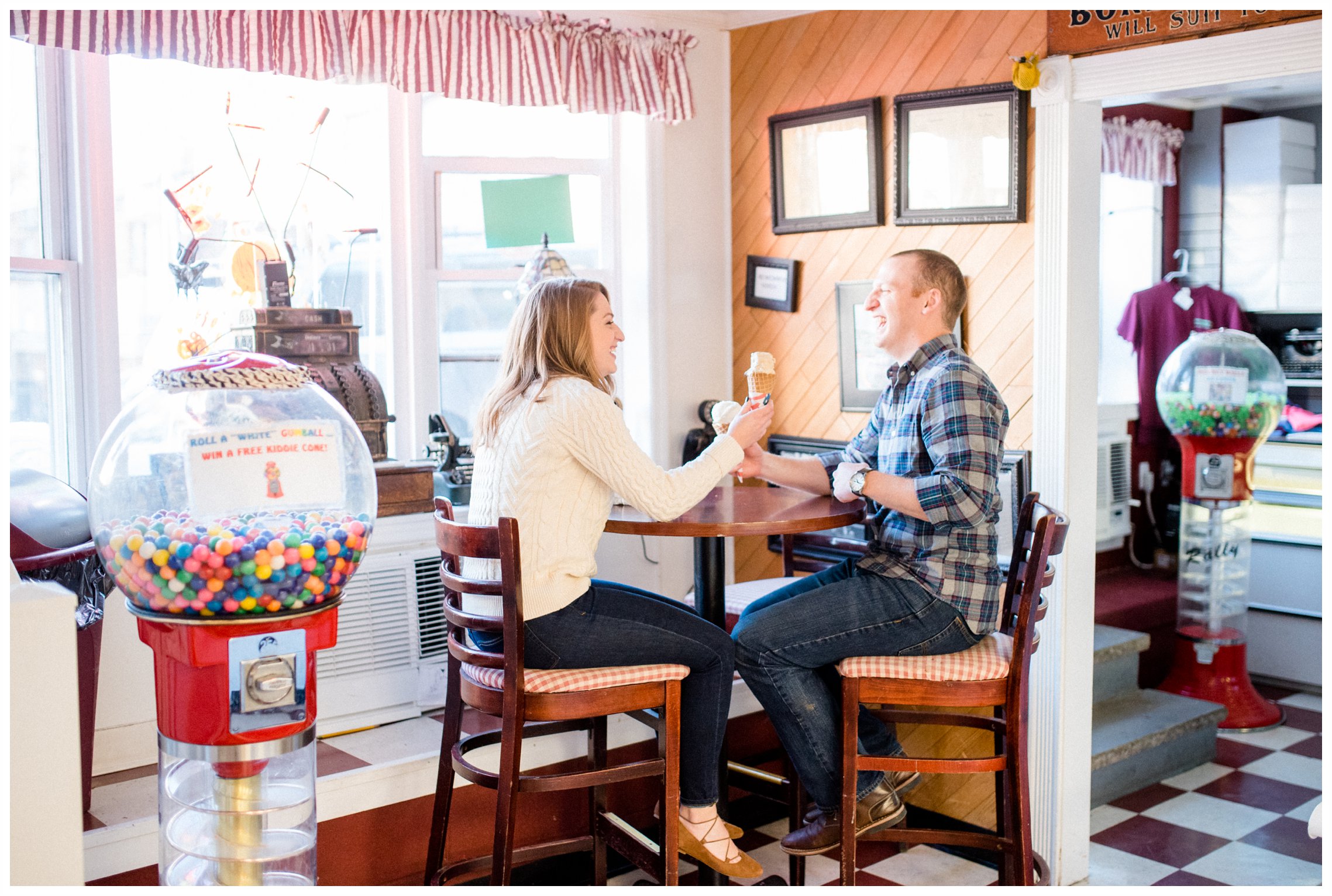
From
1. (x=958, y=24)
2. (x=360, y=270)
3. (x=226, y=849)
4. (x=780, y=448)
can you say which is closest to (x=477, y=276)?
(x=360, y=270)

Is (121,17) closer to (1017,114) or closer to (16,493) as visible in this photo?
(16,493)

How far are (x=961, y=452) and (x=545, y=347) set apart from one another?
90 cm

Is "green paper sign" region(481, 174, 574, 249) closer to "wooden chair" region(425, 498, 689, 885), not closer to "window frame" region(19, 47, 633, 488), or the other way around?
"window frame" region(19, 47, 633, 488)

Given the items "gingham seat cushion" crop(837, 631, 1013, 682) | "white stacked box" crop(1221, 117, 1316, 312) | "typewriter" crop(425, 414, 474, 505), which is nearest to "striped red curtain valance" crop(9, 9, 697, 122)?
"typewriter" crop(425, 414, 474, 505)

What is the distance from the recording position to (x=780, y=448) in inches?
163

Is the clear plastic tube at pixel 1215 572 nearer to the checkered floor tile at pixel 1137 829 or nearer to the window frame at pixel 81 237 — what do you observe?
the checkered floor tile at pixel 1137 829

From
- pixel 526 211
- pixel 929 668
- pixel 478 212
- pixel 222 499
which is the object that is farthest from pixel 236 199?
pixel 929 668

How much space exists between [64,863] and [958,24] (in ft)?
9.98

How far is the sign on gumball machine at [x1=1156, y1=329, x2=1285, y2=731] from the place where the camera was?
443 centimetres

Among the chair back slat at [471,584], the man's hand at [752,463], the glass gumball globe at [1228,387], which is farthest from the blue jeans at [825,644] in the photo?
the glass gumball globe at [1228,387]

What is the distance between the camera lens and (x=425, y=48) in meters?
3.48

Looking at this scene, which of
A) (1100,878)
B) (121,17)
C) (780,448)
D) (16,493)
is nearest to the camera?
(16,493)

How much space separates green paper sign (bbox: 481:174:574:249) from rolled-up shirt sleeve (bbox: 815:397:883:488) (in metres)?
1.58

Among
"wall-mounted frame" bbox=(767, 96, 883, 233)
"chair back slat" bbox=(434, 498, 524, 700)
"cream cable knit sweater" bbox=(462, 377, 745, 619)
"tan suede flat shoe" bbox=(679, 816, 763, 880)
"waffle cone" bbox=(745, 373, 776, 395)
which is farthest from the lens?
"wall-mounted frame" bbox=(767, 96, 883, 233)
